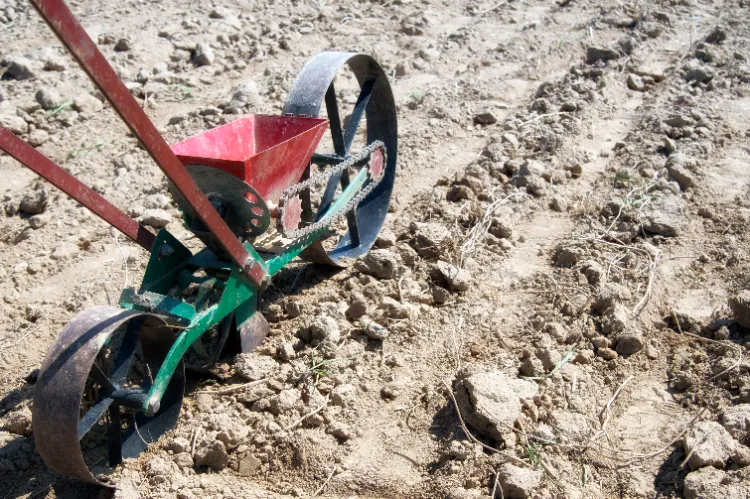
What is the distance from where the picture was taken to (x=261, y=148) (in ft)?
12.6

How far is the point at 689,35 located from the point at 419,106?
2589mm

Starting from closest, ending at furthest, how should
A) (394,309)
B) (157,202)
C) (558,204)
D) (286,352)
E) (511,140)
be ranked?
(286,352), (394,309), (558,204), (157,202), (511,140)

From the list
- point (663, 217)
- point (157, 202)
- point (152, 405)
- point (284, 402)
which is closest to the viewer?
point (152, 405)

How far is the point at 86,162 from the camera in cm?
521

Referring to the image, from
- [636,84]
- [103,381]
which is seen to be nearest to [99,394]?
A: [103,381]

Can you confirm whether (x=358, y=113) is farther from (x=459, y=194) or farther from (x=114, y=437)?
(x=114, y=437)

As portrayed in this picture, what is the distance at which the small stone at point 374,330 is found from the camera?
145 inches

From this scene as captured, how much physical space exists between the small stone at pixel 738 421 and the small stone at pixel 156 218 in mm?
3148

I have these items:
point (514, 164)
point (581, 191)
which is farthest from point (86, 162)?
point (581, 191)

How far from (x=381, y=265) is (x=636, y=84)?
298 cm

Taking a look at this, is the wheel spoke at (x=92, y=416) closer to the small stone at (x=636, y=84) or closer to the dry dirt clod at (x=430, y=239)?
the dry dirt clod at (x=430, y=239)

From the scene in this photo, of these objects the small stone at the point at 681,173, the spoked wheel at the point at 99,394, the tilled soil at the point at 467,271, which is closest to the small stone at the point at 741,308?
the tilled soil at the point at 467,271

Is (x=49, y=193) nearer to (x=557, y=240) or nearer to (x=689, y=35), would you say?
(x=557, y=240)

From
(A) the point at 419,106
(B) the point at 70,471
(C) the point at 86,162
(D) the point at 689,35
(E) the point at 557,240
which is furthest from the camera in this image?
(D) the point at 689,35
